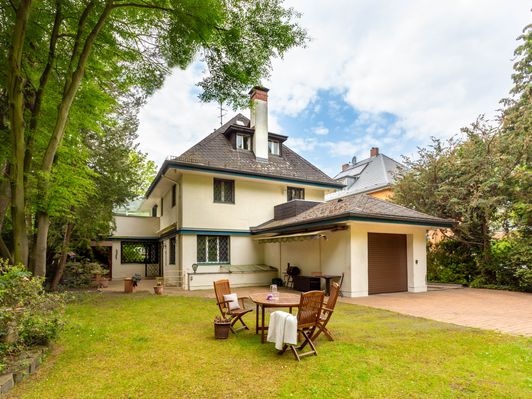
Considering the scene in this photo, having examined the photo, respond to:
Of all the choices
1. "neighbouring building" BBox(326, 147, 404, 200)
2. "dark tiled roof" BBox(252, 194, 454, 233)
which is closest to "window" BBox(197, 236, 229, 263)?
"dark tiled roof" BBox(252, 194, 454, 233)

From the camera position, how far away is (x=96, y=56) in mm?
8766

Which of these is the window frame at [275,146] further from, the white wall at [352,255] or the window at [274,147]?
the white wall at [352,255]

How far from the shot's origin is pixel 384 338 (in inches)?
257

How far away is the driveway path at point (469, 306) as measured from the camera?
7910 millimetres

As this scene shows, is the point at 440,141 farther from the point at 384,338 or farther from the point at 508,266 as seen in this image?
the point at 384,338

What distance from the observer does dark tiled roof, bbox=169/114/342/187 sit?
1608cm

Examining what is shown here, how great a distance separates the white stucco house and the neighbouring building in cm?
916

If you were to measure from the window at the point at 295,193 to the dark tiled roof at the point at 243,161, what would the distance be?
2.92 ft

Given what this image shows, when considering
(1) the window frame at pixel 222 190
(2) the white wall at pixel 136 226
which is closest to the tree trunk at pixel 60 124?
(1) the window frame at pixel 222 190

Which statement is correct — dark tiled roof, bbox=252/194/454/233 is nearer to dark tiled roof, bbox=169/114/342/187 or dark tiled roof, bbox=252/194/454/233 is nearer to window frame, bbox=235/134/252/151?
dark tiled roof, bbox=169/114/342/187

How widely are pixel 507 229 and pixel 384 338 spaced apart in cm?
1246

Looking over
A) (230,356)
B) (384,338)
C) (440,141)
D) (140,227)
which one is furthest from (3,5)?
(440,141)

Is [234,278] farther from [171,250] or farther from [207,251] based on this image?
[171,250]

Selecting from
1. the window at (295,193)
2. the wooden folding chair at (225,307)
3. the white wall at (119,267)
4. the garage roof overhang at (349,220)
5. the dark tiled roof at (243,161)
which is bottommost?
the white wall at (119,267)
